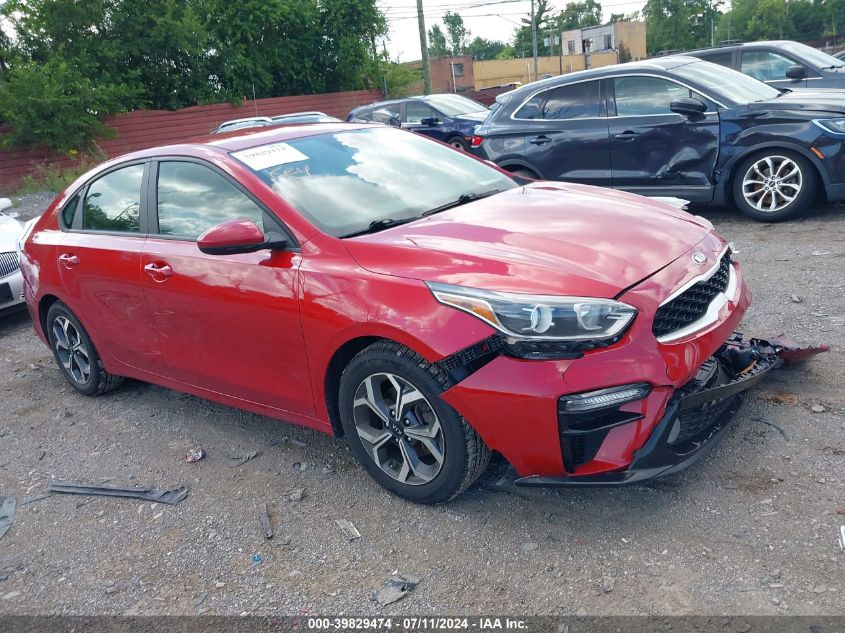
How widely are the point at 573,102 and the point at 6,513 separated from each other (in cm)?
687

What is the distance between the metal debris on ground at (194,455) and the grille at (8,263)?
430 cm

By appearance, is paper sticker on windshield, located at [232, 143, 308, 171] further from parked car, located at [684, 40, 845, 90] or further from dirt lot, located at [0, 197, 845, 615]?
parked car, located at [684, 40, 845, 90]

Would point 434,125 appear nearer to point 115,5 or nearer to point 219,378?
point 219,378

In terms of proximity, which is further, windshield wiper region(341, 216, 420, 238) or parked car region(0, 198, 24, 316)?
parked car region(0, 198, 24, 316)

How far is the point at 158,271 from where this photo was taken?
417 centimetres

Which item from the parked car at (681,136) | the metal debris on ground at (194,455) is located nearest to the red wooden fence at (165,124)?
the parked car at (681,136)

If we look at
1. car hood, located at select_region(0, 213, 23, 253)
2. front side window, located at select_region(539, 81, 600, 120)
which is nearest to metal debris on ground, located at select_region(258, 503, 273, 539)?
car hood, located at select_region(0, 213, 23, 253)

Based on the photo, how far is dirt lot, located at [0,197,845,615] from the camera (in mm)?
2791

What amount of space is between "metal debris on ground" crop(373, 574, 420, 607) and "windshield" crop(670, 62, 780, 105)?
6338 mm

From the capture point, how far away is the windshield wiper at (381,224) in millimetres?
3592

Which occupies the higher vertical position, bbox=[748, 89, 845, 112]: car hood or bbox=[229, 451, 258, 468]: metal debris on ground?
bbox=[748, 89, 845, 112]: car hood

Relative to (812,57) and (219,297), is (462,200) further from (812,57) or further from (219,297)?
(812,57)

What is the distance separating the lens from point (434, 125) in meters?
15.6

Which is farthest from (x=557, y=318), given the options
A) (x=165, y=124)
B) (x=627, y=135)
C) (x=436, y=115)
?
(x=165, y=124)
